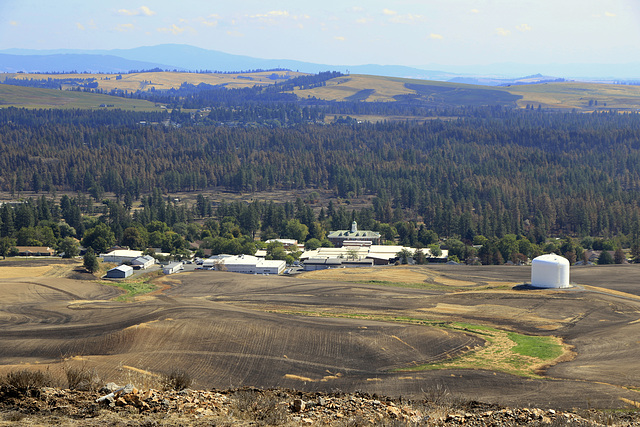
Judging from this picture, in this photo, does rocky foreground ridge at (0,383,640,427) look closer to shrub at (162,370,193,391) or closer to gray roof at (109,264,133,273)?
shrub at (162,370,193,391)

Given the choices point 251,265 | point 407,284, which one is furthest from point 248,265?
point 407,284

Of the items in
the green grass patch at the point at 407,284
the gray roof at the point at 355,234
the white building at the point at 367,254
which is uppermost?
the green grass patch at the point at 407,284

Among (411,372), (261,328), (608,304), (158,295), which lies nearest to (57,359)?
(261,328)

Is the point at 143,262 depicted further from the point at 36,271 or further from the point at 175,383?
the point at 175,383

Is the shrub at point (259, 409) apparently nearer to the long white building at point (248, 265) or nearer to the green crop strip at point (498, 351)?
the green crop strip at point (498, 351)

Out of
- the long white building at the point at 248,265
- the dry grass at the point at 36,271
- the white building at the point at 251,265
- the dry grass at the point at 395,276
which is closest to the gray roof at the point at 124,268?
the dry grass at the point at 36,271
